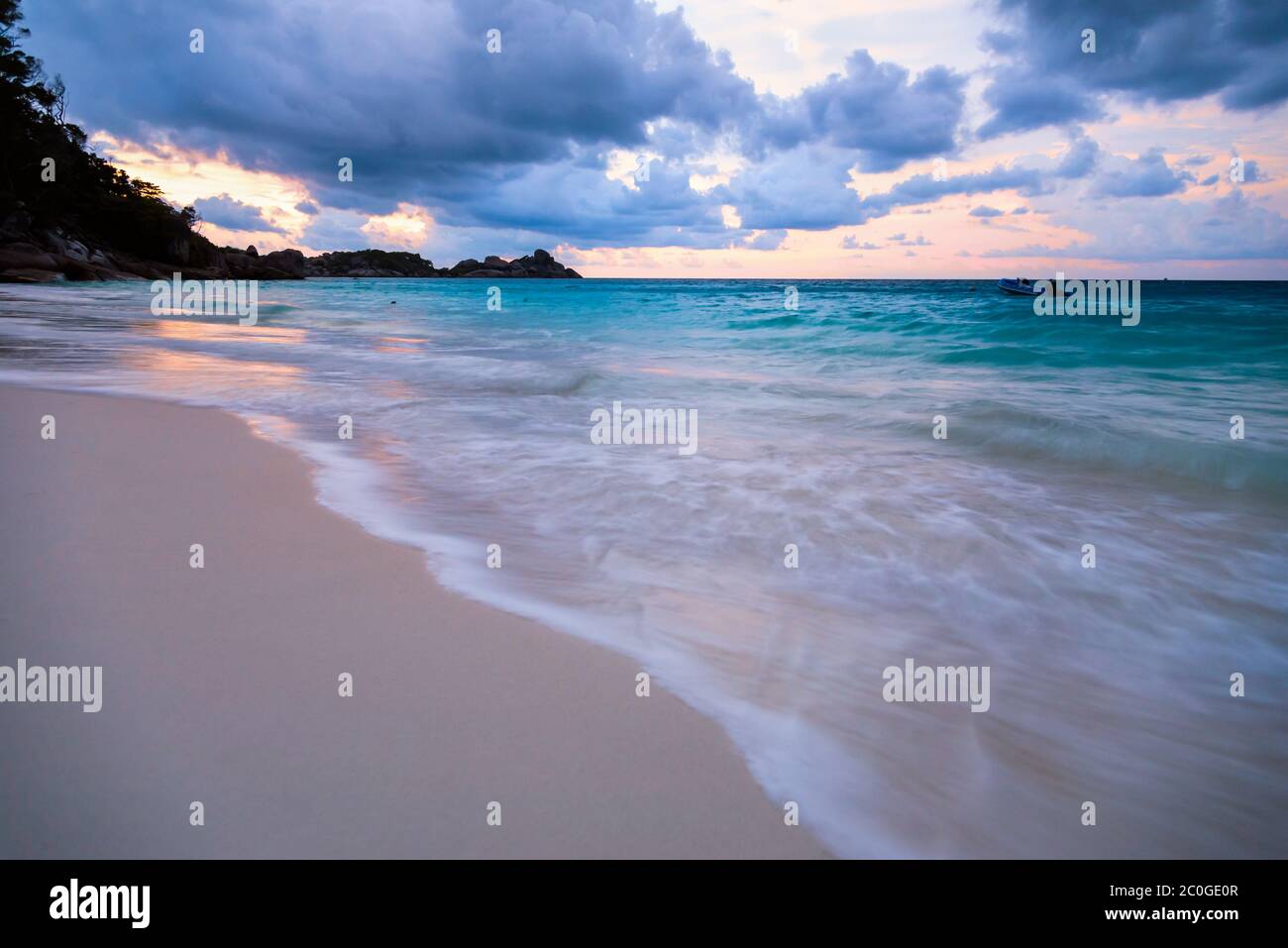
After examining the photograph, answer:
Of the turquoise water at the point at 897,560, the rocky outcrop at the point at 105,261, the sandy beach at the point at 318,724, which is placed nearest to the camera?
the sandy beach at the point at 318,724

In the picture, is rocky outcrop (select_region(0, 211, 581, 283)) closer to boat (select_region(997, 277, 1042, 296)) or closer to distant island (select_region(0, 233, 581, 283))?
distant island (select_region(0, 233, 581, 283))

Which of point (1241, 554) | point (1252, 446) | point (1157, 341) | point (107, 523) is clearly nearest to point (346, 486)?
point (107, 523)

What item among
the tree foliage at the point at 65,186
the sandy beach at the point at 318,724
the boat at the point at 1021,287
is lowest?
the sandy beach at the point at 318,724

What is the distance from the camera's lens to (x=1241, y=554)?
452cm

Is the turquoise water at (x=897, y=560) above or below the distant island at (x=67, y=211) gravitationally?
below

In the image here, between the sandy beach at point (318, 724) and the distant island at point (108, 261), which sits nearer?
the sandy beach at point (318, 724)

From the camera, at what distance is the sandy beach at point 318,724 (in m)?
1.78

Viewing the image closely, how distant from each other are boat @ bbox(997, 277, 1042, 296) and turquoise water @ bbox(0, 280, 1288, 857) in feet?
138

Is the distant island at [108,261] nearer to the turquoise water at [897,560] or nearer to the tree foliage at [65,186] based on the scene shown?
the tree foliage at [65,186]

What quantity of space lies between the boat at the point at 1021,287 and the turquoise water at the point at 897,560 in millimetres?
42133

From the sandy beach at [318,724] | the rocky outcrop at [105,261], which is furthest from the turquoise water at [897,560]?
the rocky outcrop at [105,261]

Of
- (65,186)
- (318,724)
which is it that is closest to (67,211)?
(65,186)

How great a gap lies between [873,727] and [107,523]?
3.86 m
